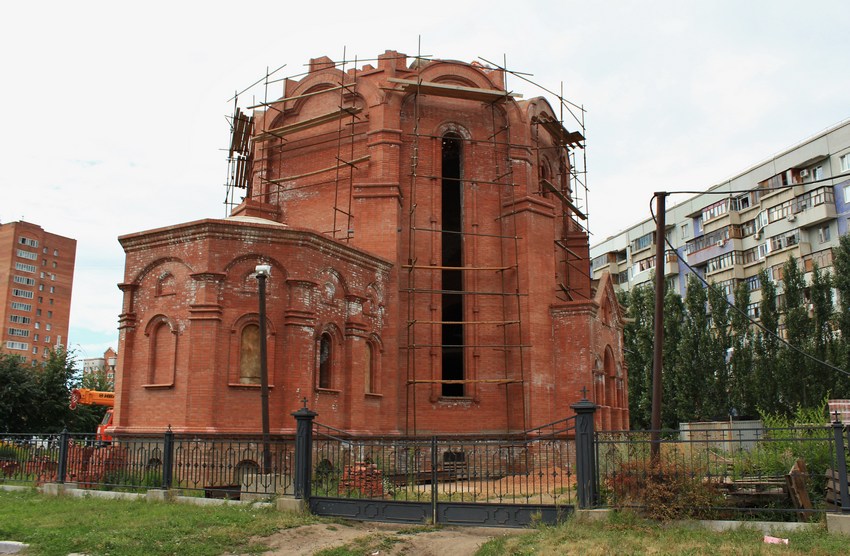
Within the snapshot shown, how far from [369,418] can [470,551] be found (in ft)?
31.6

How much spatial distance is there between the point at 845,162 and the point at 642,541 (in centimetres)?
3171

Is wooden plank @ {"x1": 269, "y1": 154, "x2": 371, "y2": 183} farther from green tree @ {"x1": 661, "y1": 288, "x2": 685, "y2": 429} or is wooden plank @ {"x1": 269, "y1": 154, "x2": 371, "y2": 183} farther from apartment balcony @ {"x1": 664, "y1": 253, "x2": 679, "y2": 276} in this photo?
apartment balcony @ {"x1": 664, "y1": 253, "x2": 679, "y2": 276}

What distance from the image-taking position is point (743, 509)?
9.66 metres

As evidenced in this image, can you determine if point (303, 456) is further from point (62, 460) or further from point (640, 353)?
point (640, 353)

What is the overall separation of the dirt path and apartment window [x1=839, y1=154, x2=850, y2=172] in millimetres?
31072

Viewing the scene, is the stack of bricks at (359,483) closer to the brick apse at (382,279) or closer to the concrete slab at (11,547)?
the brick apse at (382,279)

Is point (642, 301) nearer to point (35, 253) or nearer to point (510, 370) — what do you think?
point (510, 370)

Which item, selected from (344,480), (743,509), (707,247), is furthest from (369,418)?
(707,247)

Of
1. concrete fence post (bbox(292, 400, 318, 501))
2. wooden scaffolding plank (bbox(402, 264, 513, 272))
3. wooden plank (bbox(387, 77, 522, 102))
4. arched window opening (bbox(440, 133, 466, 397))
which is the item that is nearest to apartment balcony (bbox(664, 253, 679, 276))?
arched window opening (bbox(440, 133, 466, 397))

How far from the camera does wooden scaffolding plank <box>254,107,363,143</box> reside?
21453 millimetres

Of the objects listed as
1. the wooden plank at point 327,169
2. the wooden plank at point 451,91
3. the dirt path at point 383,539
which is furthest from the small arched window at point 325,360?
the wooden plank at point 451,91

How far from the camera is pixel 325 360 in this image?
18.2 metres

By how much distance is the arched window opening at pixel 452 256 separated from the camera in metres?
22.4

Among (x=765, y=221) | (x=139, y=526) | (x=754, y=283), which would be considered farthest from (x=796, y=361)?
(x=139, y=526)
